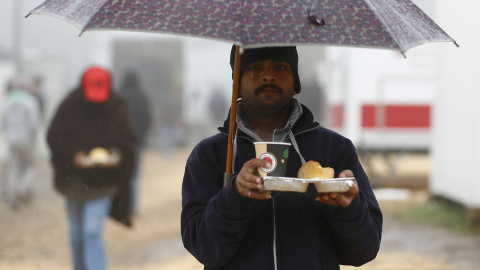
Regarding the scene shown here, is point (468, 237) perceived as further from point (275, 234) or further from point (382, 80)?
point (275, 234)

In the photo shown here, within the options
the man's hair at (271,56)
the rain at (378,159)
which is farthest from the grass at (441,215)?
the man's hair at (271,56)

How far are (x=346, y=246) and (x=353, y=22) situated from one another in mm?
757

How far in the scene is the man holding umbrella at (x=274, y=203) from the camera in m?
2.74

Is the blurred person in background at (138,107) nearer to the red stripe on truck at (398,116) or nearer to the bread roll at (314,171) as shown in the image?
the red stripe on truck at (398,116)

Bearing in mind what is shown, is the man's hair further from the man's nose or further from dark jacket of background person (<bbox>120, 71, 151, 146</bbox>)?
dark jacket of background person (<bbox>120, 71, 151, 146</bbox>)

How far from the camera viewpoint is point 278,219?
111 inches

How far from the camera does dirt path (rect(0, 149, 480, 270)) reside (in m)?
8.52

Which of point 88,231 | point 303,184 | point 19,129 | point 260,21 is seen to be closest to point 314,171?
point 303,184

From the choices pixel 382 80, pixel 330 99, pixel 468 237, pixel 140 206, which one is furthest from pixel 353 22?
pixel 330 99

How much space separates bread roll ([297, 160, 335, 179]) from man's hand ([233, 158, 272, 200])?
0.14 m

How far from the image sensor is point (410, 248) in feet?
30.4

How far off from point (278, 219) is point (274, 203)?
0.06 meters

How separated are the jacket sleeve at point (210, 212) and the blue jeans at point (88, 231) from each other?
3.30 meters

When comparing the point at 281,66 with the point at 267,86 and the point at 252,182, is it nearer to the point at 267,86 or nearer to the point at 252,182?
the point at 267,86
